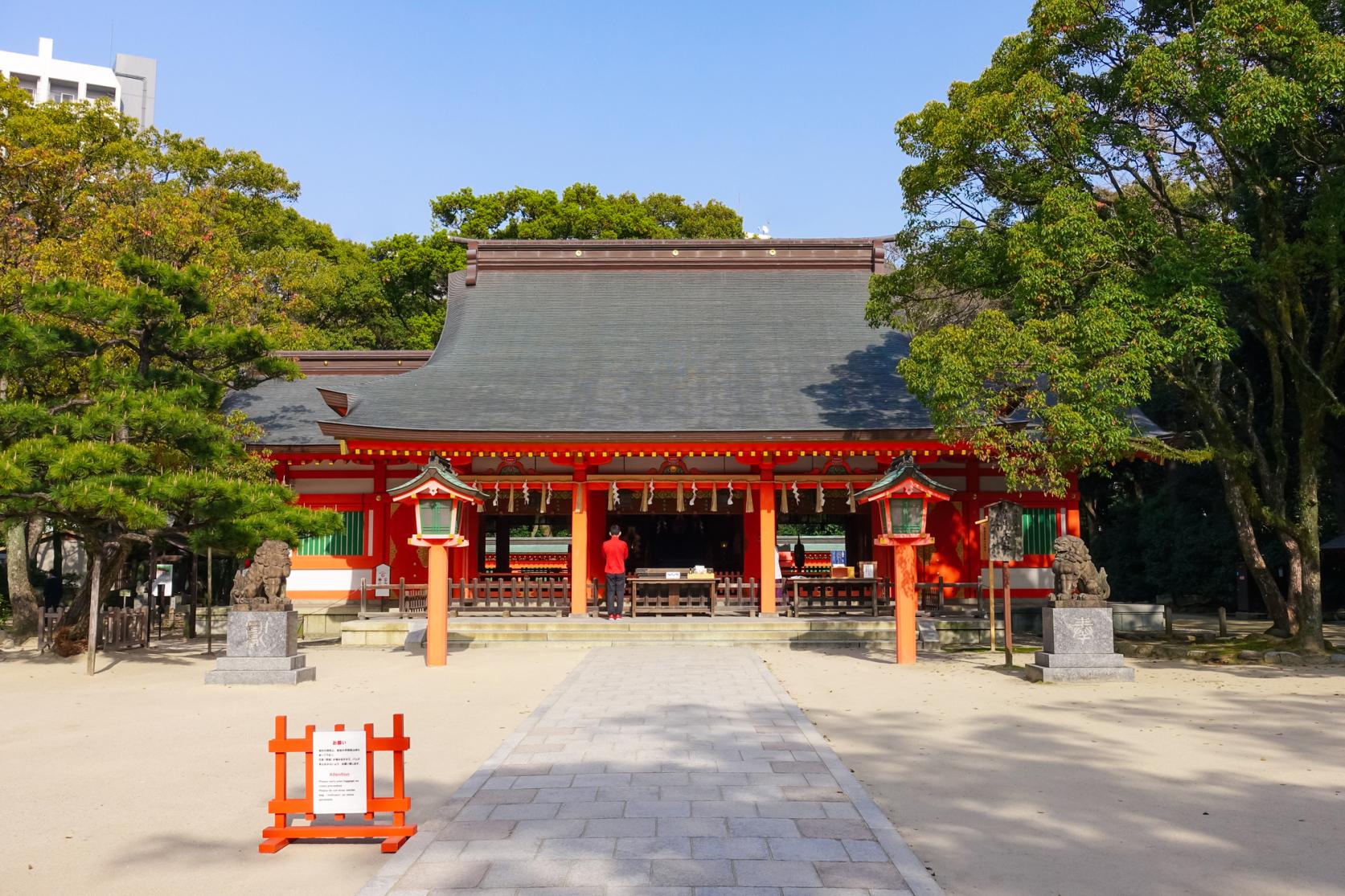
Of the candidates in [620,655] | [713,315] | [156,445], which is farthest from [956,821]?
[713,315]

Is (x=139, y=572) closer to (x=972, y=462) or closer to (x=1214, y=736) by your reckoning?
(x=972, y=462)

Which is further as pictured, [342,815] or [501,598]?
[501,598]

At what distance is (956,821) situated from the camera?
224 inches

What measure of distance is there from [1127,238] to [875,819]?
965 cm

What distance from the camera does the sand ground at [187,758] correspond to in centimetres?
490

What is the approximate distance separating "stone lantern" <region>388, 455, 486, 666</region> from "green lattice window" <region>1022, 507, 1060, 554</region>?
10.4 metres

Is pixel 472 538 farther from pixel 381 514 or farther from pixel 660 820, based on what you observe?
pixel 660 820

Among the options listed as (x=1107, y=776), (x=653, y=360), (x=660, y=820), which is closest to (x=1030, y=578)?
(x=653, y=360)

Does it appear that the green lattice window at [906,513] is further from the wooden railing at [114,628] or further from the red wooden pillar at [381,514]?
the wooden railing at [114,628]

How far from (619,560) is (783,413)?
12.7ft

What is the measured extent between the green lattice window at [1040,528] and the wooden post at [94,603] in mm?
15025

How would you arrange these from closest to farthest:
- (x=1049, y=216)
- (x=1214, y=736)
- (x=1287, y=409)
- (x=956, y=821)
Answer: (x=956, y=821)
(x=1214, y=736)
(x=1049, y=216)
(x=1287, y=409)

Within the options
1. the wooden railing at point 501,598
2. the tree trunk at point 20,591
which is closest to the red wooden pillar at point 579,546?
the wooden railing at point 501,598

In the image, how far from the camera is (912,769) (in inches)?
275
